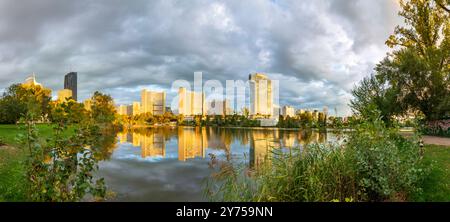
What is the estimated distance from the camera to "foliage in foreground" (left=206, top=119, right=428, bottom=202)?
5.86 metres

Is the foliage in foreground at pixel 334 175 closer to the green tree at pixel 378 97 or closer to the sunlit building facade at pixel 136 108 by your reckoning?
the green tree at pixel 378 97

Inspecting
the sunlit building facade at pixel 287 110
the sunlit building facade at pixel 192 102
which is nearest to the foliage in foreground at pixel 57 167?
the sunlit building facade at pixel 287 110

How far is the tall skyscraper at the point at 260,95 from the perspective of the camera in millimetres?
63594

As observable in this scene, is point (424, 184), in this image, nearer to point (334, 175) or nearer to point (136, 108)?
point (334, 175)

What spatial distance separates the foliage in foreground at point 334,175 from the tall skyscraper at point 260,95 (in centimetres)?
5369

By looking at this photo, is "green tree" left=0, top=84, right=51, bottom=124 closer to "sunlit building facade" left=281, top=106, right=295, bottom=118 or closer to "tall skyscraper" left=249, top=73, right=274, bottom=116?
"tall skyscraper" left=249, top=73, right=274, bottom=116

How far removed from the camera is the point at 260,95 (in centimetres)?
6738

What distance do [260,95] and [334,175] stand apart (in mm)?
61687

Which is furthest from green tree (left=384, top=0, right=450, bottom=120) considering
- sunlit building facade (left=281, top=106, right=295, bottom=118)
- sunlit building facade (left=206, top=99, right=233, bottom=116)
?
sunlit building facade (left=206, top=99, right=233, bottom=116)

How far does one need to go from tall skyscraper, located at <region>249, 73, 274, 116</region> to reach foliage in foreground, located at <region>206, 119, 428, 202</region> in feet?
176

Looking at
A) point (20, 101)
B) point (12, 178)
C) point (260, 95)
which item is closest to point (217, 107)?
point (260, 95)

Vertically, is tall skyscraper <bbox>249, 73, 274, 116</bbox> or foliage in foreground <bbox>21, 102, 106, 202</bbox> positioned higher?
tall skyscraper <bbox>249, 73, 274, 116</bbox>
